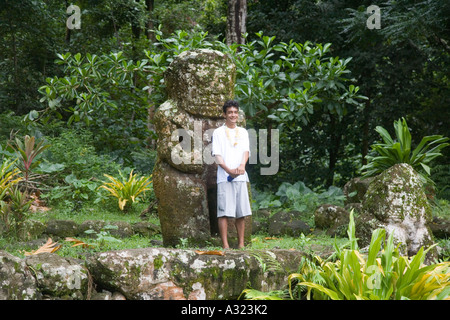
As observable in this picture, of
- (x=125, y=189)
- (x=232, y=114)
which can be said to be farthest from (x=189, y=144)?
(x=125, y=189)

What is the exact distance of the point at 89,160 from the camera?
1016 cm

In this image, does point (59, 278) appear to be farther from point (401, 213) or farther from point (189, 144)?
point (401, 213)

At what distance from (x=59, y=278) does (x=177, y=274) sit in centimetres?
95

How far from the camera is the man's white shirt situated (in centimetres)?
584

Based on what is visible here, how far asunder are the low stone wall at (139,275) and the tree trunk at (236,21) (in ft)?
21.7

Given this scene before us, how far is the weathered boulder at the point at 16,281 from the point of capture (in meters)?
3.93

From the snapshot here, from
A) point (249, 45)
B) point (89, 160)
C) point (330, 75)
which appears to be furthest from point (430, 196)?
point (89, 160)

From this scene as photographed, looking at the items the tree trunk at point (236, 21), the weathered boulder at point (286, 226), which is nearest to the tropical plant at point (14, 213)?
the weathered boulder at point (286, 226)

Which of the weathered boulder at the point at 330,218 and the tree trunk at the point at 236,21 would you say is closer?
the weathered boulder at the point at 330,218

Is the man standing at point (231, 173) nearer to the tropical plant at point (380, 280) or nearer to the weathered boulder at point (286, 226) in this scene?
the tropical plant at point (380, 280)

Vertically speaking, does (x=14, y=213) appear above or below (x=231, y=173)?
below

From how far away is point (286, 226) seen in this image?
822cm

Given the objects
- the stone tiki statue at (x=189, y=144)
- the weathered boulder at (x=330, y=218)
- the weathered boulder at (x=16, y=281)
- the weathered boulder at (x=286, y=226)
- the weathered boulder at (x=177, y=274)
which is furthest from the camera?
the weathered boulder at (x=286, y=226)

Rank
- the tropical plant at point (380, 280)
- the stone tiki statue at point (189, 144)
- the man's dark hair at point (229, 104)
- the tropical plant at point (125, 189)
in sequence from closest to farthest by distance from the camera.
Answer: the tropical plant at point (380, 280) → the man's dark hair at point (229, 104) → the stone tiki statue at point (189, 144) → the tropical plant at point (125, 189)
